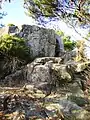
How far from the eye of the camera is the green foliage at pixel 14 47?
34.5 feet

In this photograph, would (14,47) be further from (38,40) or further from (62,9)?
(62,9)

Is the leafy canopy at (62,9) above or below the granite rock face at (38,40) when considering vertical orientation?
above

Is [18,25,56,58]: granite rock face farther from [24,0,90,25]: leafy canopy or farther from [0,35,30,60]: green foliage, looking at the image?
[24,0,90,25]: leafy canopy

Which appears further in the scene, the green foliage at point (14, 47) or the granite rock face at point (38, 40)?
the granite rock face at point (38, 40)

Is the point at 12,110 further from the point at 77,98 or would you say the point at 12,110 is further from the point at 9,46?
the point at 9,46

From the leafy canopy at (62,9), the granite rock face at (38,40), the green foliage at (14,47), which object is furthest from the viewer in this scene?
the granite rock face at (38,40)

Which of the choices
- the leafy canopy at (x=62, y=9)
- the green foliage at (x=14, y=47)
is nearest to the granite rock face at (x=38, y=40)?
the green foliage at (x=14, y=47)

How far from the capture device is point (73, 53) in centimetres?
1247

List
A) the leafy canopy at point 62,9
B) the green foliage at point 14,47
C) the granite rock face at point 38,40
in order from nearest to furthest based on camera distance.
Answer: the leafy canopy at point 62,9
the green foliage at point 14,47
the granite rock face at point 38,40

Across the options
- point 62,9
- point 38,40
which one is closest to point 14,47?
point 38,40

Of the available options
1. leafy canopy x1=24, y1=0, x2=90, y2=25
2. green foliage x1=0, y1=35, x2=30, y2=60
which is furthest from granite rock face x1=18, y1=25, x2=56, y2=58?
leafy canopy x1=24, y1=0, x2=90, y2=25

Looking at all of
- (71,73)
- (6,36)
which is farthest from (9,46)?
(71,73)

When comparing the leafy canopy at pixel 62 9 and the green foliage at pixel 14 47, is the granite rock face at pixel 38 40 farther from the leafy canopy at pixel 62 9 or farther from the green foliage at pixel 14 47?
the leafy canopy at pixel 62 9

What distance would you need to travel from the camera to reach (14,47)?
10.7 meters
